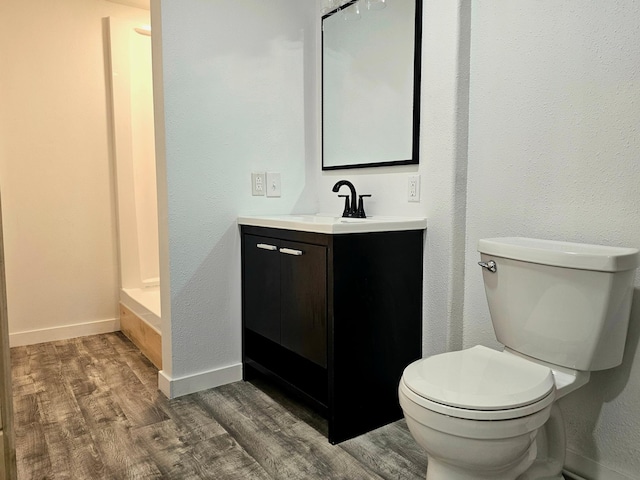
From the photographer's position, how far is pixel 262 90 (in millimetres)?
2436

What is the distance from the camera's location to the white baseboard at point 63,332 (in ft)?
9.80

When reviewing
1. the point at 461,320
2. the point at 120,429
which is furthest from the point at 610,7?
the point at 120,429

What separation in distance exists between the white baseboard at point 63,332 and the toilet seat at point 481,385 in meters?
2.49

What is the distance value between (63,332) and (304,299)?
2008 millimetres

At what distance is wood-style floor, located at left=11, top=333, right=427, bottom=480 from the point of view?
1.65 meters

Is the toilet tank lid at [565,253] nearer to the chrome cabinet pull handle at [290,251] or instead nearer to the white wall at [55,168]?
the chrome cabinet pull handle at [290,251]

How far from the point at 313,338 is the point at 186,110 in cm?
119

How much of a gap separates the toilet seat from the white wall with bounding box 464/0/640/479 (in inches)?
13.8

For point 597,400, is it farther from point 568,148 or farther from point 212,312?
point 212,312

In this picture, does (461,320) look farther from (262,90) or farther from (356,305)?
(262,90)

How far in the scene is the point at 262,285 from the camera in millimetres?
2254

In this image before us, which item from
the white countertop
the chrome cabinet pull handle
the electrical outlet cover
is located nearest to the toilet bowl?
the white countertop

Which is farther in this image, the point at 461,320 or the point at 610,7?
the point at 461,320

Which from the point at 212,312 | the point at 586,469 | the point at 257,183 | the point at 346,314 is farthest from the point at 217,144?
the point at 586,469
